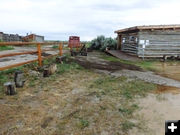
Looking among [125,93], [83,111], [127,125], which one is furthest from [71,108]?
[125,93]

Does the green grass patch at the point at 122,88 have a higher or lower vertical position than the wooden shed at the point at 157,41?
lower

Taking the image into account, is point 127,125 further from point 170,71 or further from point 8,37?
point 8,37

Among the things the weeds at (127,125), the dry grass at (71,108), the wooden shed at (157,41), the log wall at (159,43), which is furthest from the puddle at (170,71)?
the weeds at (127,125)

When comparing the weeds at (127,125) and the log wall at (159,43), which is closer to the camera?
the weeds at (127,125)

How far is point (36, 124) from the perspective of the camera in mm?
2672

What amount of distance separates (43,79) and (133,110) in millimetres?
3501

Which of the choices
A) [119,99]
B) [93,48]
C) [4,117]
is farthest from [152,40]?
[4,117]

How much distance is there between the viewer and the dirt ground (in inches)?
101

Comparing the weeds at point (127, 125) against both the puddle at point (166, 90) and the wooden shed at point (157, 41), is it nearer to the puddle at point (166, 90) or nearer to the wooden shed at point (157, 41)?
the puddle at point (166, 90)

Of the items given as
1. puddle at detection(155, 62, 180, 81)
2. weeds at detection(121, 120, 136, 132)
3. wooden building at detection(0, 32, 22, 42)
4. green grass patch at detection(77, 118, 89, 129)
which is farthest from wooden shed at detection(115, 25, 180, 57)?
wooden building at detection(0, 32, 22, 42)

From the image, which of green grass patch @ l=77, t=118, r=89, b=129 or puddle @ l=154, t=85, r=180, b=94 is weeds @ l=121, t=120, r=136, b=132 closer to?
green grass patch @ l=77, t=118, r=89, b=129

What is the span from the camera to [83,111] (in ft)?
10.5

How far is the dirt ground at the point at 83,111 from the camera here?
8.41ft

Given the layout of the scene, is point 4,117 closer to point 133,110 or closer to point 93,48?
point 133,110
